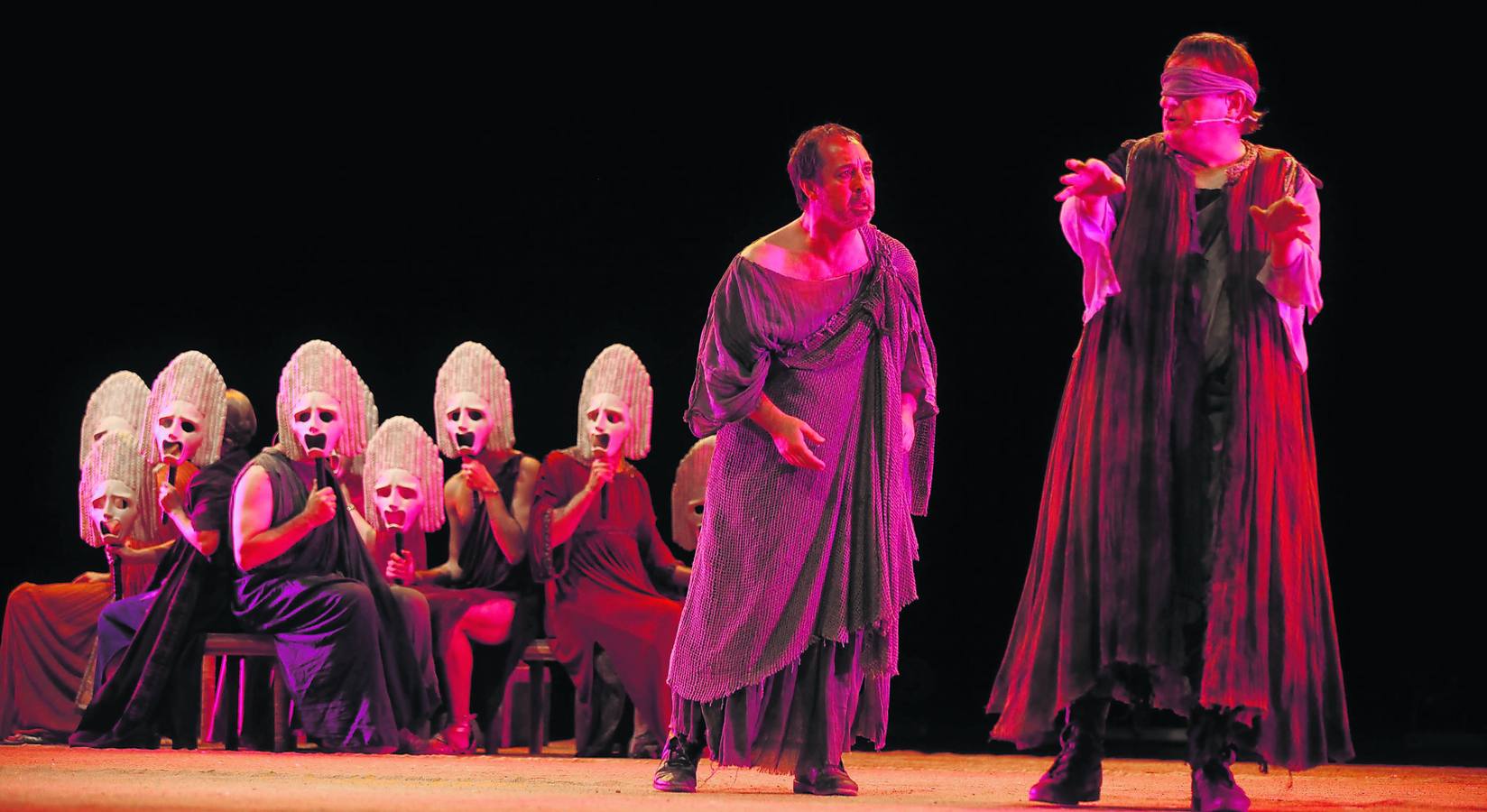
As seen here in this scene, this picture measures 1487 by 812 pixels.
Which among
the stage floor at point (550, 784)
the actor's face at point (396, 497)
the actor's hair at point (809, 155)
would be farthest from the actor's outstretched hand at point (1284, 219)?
the actor's face at point (396, 497)

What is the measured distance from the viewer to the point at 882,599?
12.6ft

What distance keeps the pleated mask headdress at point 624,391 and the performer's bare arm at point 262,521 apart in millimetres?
962

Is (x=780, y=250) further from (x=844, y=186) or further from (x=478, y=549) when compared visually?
(x=478, y=549)

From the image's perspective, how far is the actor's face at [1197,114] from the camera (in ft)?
11.5

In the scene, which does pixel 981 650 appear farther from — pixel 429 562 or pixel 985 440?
pixel 429 562

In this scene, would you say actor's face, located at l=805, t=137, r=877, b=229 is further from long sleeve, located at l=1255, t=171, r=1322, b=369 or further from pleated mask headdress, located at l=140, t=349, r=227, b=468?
pleated mask headdress, located at l=140, t=349, r=227, b=468

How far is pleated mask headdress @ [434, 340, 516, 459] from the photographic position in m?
6.38

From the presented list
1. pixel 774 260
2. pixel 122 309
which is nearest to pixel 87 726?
pixel 122 309

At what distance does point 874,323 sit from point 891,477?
33 centimetres

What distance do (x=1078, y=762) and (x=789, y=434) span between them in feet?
2.89

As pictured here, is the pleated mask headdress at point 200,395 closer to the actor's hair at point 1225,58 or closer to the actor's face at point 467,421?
the actor's face at point 467,421

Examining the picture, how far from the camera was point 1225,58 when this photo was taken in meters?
3.49

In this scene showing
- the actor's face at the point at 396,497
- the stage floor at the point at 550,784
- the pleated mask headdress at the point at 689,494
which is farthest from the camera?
the pleated mask headdress at the point at 689,494

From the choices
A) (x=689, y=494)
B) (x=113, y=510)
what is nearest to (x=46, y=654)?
(x=113, y=510)
